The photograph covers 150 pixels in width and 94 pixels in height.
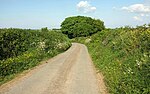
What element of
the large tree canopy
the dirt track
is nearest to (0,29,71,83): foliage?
the dirt track

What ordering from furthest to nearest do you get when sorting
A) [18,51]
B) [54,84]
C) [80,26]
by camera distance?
[80,26], [18,51], [54,84]

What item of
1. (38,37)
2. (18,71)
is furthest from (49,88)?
(38,37)

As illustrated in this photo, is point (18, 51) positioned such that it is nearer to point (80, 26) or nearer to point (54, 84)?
point (54, 84)

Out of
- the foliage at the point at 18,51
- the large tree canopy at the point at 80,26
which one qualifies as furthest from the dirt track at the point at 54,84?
the large tree canopy at the point at 80,26

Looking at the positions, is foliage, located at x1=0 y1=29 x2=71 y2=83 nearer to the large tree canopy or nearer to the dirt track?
the dirt track

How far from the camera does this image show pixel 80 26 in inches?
4023

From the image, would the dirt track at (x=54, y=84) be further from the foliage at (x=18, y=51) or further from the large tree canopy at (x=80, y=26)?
the large tree canopy at (x=80, y=26)

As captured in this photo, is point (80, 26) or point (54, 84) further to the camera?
point (80, 26)

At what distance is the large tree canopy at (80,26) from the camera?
101188 mm

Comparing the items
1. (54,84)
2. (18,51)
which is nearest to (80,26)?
(18,51)

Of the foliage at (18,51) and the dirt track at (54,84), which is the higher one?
the foliage at (18,51)

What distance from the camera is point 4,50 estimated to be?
897 inches

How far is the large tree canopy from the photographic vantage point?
101 m

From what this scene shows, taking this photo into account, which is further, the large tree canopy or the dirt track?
the large tree canopy
